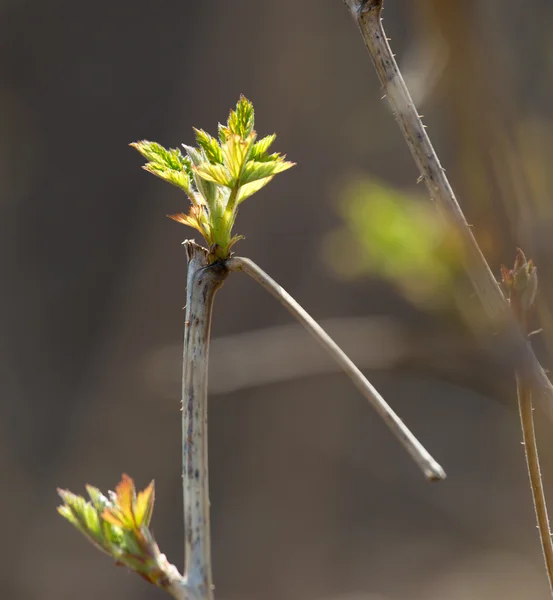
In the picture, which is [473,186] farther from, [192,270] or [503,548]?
[503,548]

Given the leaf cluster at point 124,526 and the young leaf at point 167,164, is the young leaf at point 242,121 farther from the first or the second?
the leaf cluster at point 124,526

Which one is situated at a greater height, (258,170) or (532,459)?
(258,170)

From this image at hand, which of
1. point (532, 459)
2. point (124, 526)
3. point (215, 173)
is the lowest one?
point (124, 526)

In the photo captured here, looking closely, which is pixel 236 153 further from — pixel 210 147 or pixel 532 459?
pixel 532 459

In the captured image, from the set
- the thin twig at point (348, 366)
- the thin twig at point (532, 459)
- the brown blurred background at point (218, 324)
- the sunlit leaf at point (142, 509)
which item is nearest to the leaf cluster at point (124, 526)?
the sunlit leaf at point (142, 509)

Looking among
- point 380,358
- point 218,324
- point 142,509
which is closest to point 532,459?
point 142,509

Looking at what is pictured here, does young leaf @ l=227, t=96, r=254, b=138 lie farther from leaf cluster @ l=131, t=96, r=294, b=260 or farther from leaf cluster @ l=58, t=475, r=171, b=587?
leaf cluster @ l=58, t=475, r=171, b=587
